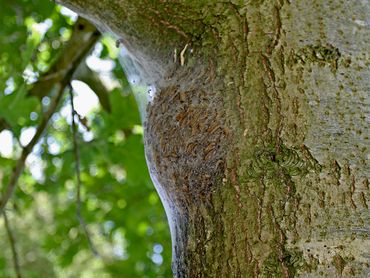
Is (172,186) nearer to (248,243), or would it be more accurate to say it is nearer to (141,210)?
(248,243)

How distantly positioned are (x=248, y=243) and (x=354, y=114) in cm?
31

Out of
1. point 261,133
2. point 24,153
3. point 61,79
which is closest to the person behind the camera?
point 261,133

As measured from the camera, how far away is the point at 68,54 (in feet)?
10.1

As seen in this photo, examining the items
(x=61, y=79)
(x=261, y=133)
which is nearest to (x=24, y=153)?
(x=61, y=79)

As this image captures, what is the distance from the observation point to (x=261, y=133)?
1088 millimetres

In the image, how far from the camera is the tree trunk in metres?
1.02

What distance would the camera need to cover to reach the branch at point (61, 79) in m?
2.63

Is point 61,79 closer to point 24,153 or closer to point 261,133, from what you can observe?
point 24,153

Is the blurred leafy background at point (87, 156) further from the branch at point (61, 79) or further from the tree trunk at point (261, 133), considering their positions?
the tree trunk at point (261, 133)

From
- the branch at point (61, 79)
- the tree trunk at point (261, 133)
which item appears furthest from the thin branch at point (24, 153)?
the tree trunk at point (261, 133)

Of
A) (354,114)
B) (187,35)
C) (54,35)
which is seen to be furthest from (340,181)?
(54,35)

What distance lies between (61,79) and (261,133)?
194 centimetres

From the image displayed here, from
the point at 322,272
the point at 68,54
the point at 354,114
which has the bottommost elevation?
the point at 322,272

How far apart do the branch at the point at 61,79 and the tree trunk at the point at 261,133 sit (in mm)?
1475
